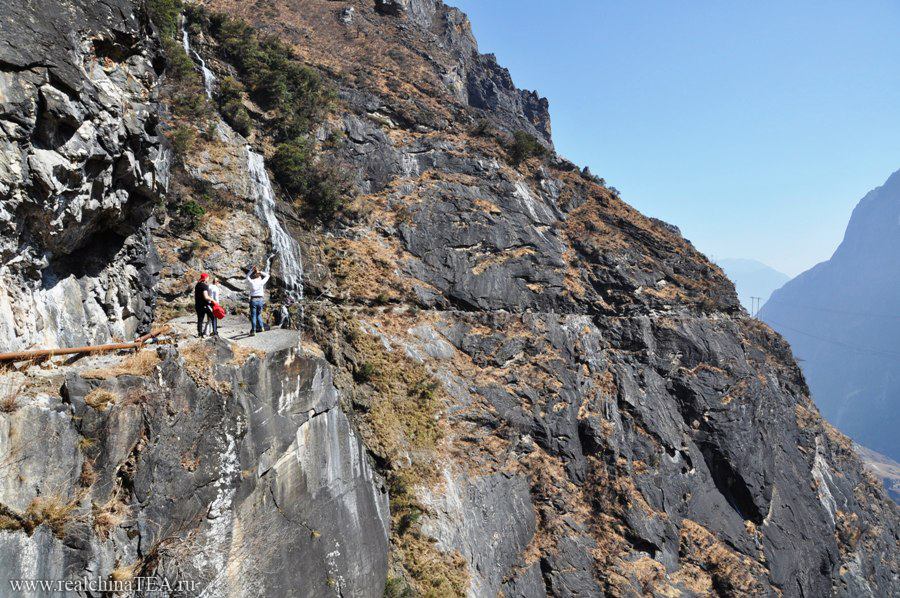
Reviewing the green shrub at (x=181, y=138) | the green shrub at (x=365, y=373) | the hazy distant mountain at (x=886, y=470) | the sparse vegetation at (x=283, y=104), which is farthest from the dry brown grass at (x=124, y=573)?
the hazy distant mountain at (x=886, y=470)

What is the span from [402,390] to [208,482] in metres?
9.76

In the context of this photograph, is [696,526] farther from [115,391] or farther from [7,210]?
[7,210]

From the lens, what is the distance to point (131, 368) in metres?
7.94

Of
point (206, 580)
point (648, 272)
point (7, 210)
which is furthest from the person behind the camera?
point (648, 272)

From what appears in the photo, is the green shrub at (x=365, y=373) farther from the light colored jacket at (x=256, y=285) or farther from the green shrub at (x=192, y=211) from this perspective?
the green shrub at (x=192, y=211)

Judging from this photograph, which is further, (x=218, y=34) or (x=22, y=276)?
(x=218, y=34)

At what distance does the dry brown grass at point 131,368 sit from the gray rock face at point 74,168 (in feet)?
4.16

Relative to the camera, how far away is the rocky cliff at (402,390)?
7949 millimetres

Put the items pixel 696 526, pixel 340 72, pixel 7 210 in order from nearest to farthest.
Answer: pixel 7 210 < pixel 696 526 < pixel 340 72

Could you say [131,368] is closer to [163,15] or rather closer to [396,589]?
[396,589]

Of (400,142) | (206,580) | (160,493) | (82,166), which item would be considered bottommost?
(206,580)

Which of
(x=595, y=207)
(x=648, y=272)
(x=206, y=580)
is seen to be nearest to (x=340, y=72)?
(x=595, y=207)

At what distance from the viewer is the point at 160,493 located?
7996 mm

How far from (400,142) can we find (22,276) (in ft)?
73.7
